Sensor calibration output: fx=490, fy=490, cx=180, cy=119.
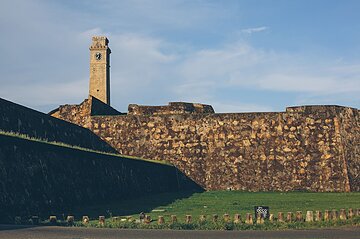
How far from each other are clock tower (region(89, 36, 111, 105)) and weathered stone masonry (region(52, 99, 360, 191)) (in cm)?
4813

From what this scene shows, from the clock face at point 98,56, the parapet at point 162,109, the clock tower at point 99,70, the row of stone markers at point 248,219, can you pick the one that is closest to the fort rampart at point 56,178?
the row of stone markers at point 248,219

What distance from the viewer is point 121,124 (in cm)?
3406

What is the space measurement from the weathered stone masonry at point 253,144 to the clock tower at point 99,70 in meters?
48.1

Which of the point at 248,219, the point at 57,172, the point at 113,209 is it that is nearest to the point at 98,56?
the point at 57,172

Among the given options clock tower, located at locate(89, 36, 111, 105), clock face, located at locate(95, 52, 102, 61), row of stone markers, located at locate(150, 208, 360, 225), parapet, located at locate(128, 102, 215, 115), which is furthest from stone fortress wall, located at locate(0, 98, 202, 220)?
clock face, located at locate(95, 52, 102, 61)

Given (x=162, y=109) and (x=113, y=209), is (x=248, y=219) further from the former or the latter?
(x=162, y=109)

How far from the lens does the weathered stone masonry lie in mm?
30828

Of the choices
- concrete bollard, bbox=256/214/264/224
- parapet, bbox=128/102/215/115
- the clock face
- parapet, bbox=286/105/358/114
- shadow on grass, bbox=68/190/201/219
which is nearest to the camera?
concrete bollard, bbox=256/214/264/224

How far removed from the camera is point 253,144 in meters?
31.9

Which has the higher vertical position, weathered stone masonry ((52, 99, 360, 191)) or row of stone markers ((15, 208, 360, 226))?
weathered stone masonry ((52, 99, 360, 191))

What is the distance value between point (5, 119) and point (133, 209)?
25.8 ft

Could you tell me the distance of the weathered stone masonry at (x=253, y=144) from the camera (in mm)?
30828

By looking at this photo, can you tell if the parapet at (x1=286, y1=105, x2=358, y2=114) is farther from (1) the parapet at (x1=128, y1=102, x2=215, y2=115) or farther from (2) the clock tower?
(2) the clock tower

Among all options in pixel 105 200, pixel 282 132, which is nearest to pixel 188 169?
pixel 282 132
